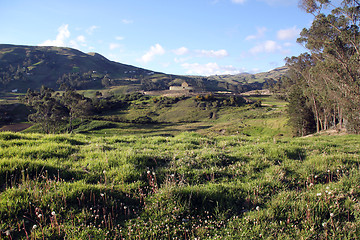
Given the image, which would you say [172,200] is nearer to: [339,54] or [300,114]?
[339,54]

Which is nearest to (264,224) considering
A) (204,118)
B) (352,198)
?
(352,198)

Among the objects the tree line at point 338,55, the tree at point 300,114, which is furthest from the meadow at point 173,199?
the tree at point 300,114

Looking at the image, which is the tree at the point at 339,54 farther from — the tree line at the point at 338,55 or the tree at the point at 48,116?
the tree at the point at 48,116

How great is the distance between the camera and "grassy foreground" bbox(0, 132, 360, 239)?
12.0 feet

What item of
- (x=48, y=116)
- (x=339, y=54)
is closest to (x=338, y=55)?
(x=339, y=54)

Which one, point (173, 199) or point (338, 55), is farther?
point (338, 55)

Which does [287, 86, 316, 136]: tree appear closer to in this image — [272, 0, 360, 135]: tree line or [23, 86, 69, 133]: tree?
[272, 0, 360, 135]: tree line

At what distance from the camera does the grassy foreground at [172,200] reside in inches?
144

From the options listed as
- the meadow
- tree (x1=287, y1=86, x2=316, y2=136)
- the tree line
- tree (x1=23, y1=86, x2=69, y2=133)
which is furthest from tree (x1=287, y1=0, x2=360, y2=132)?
tree (x1=23, y1=86, x2=69, y2=133)

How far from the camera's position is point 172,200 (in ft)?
14.7

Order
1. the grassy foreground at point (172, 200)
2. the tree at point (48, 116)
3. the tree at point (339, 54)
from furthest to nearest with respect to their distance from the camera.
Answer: the tree at point (48, 116)
the tree at point (339, 54)
the grassy foreground at point (172, 200)

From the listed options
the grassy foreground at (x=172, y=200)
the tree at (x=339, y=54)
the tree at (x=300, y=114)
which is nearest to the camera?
the grassy foreground at (x=172, y=200)

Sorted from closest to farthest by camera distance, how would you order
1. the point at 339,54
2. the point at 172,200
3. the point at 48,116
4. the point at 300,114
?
the point at 172,200 < the point at 339,54 < the point at 300,114 < the point at 48,116

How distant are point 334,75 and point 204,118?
68.8m
